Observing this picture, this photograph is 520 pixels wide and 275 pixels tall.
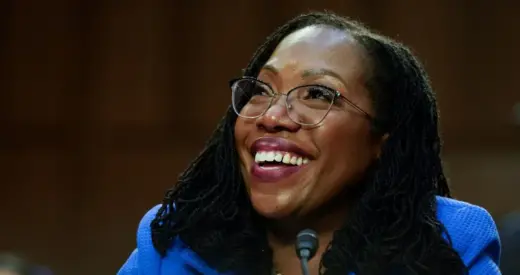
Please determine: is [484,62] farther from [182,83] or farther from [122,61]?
[122,61]

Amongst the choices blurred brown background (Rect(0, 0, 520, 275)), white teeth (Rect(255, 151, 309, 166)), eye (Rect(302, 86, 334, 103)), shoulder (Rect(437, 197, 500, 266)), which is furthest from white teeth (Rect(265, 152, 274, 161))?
blurred brown background (Rect(0, 0, 520, 275))

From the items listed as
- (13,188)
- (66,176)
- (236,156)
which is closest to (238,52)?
(66,176)

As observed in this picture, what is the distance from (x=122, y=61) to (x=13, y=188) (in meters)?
0.74

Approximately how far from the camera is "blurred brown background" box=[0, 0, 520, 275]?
3.14 metres

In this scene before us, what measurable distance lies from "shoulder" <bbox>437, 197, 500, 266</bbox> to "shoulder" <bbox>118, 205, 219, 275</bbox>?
1.39ft

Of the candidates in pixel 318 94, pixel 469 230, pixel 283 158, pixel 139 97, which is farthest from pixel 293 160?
pixel 139 97

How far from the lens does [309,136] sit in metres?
1.19

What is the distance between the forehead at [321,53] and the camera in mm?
1252

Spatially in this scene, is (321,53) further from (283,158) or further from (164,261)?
(164,261)

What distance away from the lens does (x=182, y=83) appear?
3.24 metres

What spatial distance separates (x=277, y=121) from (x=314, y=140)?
0.07 m

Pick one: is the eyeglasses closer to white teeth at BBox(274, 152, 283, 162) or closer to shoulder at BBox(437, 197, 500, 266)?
white teeth at BBox(274, 152, 283, 162)

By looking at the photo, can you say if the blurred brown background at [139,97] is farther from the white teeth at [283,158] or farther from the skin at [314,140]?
the white teeth at [283,158]

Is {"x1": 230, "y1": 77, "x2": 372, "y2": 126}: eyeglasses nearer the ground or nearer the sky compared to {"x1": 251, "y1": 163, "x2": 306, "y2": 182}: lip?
nearer the sky
